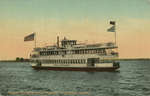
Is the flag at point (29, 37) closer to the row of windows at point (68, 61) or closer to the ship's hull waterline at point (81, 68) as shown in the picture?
the row of windows at point (68, 61)

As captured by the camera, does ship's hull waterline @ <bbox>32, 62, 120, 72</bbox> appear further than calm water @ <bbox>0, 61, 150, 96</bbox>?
Yes

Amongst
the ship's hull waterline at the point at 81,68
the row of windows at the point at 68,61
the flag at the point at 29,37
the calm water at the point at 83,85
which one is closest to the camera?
the calm water at the point at 83,85

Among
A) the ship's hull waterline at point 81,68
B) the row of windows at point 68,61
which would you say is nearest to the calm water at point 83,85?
the ship's hull waterline at point 81,68

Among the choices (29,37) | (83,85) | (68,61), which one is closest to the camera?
(83,85)

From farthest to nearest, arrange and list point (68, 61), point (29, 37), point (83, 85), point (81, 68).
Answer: point (29, 37) → point (68, 61) → point (81, 68) → point (83, 85)

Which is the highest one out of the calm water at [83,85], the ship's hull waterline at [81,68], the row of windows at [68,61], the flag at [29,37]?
the flag at [29,37]

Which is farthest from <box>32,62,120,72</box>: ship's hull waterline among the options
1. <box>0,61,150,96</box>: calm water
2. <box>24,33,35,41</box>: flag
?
<box>24,33,35,41</box>: flag

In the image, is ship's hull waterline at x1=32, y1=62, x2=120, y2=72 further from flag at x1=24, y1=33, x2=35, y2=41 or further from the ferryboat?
flag at x1=24, y1=33, x2=35, y2=41

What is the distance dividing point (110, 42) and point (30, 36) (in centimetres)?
2149

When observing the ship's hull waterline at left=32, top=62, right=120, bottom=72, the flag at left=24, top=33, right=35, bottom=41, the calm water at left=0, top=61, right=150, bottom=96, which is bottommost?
the calm water at left=0, top=61, right=150, bottom=96

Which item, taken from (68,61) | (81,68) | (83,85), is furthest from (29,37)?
(83,85)

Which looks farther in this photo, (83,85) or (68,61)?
(68,61)

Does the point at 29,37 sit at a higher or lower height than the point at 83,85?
higher

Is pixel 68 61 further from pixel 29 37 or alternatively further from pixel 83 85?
pixel 83 85
